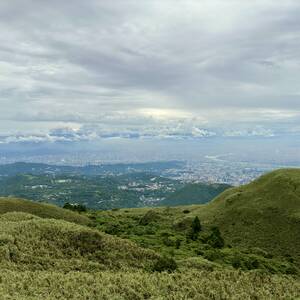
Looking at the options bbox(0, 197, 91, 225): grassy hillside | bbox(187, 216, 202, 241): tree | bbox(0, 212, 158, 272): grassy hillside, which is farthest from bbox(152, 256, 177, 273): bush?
bbox(0, 197, 91, 225): grassy hillside

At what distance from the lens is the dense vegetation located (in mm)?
29000

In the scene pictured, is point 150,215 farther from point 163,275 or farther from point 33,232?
point 163,275

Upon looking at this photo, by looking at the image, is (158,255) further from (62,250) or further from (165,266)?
(62,250)

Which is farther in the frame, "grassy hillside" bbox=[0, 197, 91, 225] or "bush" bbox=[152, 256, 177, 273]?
"grassy hillside" bbox=[0, 197, 91, 225]

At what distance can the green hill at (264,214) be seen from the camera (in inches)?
2881

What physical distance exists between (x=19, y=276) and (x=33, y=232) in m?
14.2

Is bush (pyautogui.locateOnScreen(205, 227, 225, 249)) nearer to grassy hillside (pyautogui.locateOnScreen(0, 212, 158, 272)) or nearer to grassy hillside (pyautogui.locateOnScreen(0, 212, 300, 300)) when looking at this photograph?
grassy hillside (pyautogui.locateOnScreen(0, 212, 300, 300))

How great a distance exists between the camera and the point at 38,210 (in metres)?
78.1

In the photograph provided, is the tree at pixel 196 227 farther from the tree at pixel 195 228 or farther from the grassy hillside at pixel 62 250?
the grassy hillside at pixel 62 250

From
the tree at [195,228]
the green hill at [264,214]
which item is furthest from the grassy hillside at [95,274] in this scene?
the green hill at [264,214]

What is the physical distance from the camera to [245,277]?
36.7 m

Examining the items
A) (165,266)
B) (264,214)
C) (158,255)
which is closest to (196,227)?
(264,214)

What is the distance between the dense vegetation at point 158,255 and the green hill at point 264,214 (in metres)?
0.20

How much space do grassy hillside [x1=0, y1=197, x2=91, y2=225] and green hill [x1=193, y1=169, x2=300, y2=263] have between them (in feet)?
95.9
